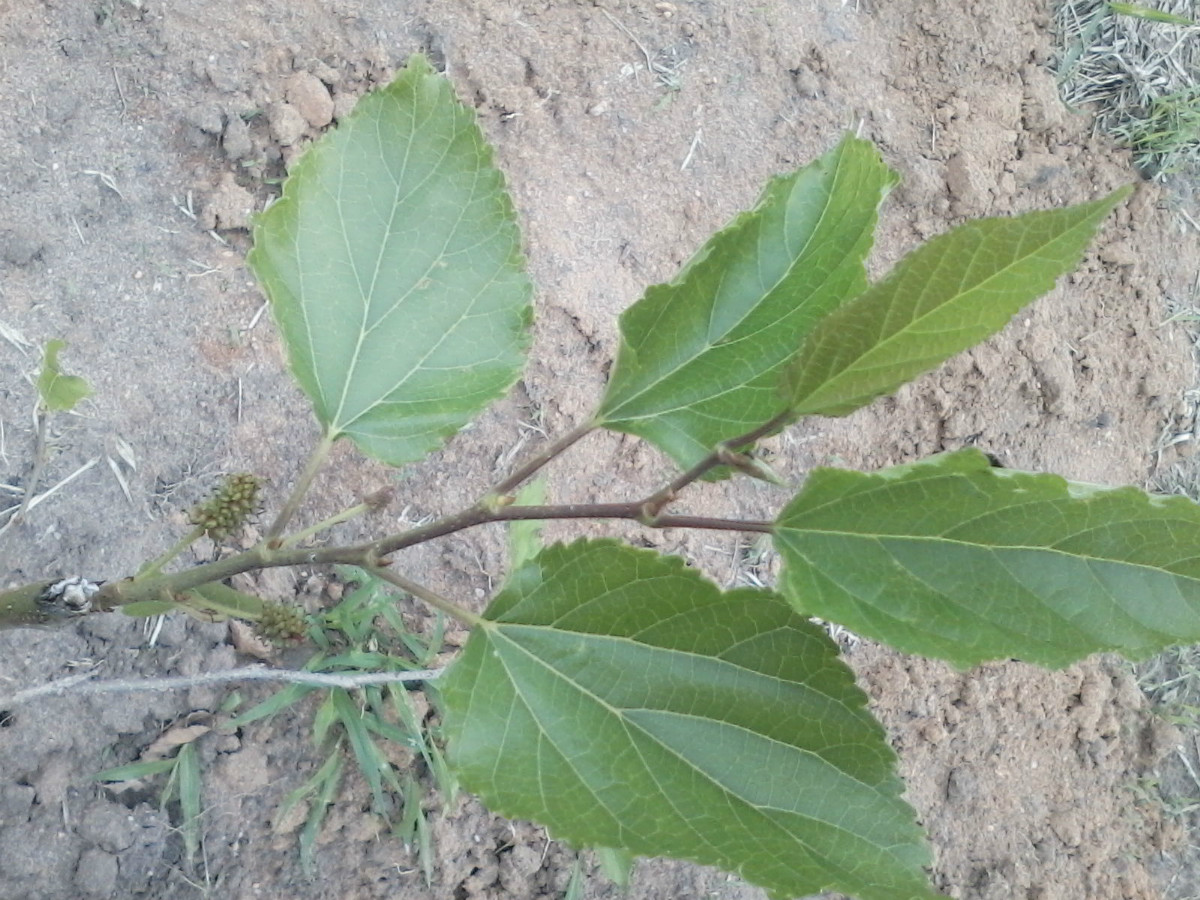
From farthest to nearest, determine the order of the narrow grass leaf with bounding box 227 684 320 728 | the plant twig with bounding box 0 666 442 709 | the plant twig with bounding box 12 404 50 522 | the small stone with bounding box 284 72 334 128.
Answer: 1. the small stone with bounding box 284 72 334 128
2. the narrow grass leaf with bounding box 227 684 320 728
3. the plant twig with bounding box 0 666 442 709
4. the plant twig with bounding box 12 404 50 522

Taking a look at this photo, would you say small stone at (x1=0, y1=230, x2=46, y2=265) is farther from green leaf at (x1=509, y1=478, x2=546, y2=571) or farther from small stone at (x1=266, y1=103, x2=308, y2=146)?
green leaf at (x1=509, y1=478, x2=546, y2=571)

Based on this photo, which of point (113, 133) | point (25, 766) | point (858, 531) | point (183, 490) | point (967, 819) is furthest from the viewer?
point (967, 819)

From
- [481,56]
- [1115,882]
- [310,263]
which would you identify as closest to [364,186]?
[310,263]

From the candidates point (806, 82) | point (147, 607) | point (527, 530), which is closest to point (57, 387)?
point (147, 607)

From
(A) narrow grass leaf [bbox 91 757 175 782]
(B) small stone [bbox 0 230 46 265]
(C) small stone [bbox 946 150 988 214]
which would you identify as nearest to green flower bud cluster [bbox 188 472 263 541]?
(A) narrow grass leaf [bbox 91 757 175 782]

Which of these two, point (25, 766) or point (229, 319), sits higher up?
point (229, 319)

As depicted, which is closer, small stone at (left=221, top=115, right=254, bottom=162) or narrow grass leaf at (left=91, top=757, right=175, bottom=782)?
narrow grass leaf at (left=91, top=757, right=175, bottom=782)

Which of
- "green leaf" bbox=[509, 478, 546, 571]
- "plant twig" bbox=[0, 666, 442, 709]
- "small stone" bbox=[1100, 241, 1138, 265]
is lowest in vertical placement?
"plant twig" bbox=[0, 666, 442, 709]

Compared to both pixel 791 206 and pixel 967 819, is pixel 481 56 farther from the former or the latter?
pixel 967 819
